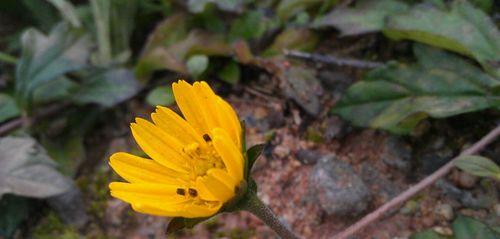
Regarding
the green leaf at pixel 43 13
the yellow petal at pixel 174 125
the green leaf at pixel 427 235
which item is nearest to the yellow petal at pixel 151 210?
the yellow petal at pixel 174 125

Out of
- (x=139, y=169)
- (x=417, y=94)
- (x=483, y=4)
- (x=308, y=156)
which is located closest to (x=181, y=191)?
(x=139, y=169)

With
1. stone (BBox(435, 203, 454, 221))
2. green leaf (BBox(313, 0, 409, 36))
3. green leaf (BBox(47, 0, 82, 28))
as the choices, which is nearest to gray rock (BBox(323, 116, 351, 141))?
green leaf (BBox(313, 0, 409, 36))

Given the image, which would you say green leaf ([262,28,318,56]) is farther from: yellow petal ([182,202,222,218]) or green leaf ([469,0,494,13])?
yellow petal ([182,202,222,218])

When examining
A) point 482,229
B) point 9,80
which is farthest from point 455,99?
point 9,80

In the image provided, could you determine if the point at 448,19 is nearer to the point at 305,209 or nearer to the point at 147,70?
the point at 305,209

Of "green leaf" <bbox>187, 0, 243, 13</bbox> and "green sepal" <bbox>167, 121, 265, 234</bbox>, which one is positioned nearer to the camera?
"green sepal" <bbox>167, 121, 265, 234</bbox>

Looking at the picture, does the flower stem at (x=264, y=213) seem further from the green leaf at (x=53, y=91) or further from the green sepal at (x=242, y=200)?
the green leaf at (x=53, y=91)
